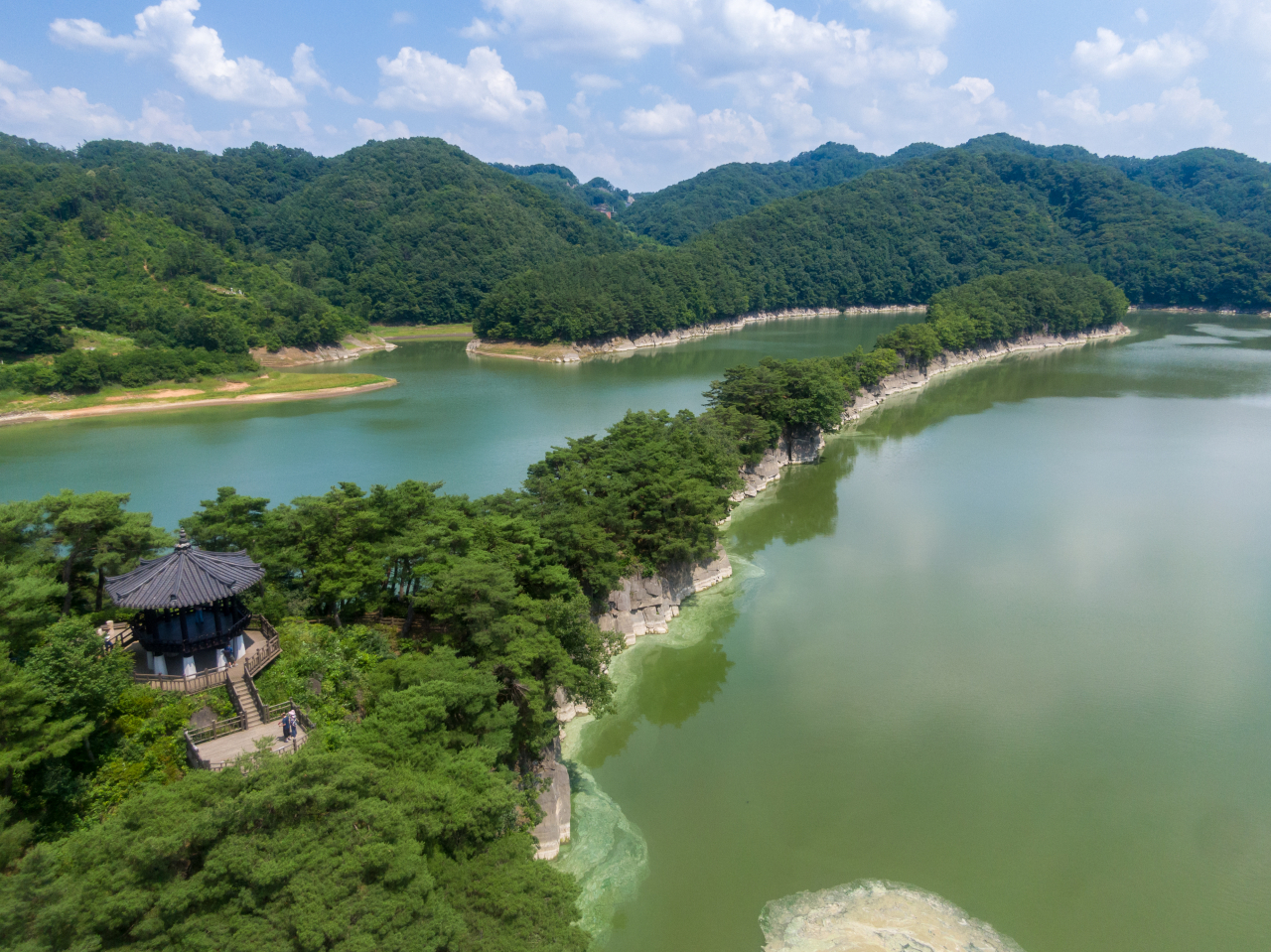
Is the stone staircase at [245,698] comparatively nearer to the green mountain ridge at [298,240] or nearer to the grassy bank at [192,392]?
the grassy bank at [192,392]

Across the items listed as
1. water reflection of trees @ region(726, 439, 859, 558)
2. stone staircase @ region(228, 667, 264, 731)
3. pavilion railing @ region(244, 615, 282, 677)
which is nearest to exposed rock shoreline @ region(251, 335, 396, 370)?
water reflection of trees @ region(726, 439, 859, 558)

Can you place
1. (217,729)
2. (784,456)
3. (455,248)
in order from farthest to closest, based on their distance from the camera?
(455,248)
(784,456)
(217,729)

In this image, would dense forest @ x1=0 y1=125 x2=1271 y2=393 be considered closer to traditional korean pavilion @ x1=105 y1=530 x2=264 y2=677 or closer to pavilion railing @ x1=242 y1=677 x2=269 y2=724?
traditional korean pavilion @ x1=105 y1=530 x2=264 y2=677

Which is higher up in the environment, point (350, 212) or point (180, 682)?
point (350, 212)

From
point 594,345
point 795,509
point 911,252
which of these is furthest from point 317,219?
point 795,509

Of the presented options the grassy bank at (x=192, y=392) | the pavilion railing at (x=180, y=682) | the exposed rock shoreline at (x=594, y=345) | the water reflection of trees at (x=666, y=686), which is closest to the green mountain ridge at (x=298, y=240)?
the exposed rock shoreline at (x=594, y=345)

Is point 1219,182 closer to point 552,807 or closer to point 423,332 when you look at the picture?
point 423,332
